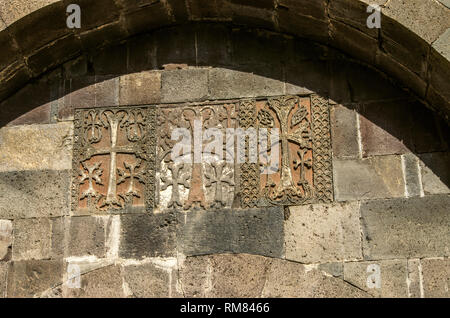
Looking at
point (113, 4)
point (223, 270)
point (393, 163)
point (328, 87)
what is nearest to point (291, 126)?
point (328, 87)

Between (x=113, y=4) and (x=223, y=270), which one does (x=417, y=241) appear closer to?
(x=223, y=270)

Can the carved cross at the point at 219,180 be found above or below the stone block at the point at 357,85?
below

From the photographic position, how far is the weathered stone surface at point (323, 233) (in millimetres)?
5039

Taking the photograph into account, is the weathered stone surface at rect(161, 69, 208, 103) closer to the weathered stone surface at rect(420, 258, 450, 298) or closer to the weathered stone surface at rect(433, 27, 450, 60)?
the weathered stone surface at rect(433, 27, 450, 60)

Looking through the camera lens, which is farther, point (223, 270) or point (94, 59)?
point (94, 59)

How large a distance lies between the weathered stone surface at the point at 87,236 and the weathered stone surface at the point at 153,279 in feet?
0.83

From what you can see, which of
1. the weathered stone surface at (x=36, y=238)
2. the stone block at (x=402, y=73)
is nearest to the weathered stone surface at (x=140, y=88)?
the weathered stone surface at (x=36, y=238)

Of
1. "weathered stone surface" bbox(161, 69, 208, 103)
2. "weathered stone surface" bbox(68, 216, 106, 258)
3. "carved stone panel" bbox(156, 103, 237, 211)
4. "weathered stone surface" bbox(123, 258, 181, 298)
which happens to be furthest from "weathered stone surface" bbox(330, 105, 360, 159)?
"weathered stone surface" bbox(68, 216, 106, 258)

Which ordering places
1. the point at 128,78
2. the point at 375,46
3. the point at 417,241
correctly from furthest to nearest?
1. the point at 128,78
2. the point at 375,46
3. the point at 417,241

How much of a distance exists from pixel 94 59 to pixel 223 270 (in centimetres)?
189

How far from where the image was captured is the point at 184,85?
5598mm

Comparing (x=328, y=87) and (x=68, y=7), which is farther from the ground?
(x=68, y=7)

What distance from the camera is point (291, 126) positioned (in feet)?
17.7

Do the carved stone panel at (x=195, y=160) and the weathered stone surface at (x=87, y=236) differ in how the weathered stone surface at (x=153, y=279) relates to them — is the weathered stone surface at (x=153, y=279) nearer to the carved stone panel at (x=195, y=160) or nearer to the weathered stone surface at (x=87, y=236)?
the weathered stone surface at (x=87, y=236)
